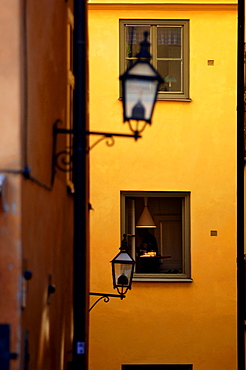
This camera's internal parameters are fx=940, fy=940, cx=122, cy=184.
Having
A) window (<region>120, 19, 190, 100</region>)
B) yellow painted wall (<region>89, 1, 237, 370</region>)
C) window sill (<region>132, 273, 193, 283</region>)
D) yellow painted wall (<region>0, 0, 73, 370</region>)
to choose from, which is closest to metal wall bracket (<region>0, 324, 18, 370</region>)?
yellow painted wall (<region>0, 0, 73, 370</region>)

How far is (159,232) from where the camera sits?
17906 millimetres

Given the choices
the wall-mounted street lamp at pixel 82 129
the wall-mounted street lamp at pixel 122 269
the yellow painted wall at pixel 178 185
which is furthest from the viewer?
the yellow painted wall at pixel 178 185

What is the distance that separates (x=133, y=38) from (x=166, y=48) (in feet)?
2.14

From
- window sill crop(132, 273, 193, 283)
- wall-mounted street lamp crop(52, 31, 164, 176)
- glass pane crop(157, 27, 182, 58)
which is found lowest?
window sill crop(132, 273, 193, 283)

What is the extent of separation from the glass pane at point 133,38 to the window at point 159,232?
105 inches

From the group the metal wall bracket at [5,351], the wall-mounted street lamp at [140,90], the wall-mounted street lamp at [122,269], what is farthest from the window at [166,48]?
the metal wall bracket at [5,351]

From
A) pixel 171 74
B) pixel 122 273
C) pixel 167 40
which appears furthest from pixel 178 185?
pixel 122 273

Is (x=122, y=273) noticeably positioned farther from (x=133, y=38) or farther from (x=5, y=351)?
(x=5, y=351)

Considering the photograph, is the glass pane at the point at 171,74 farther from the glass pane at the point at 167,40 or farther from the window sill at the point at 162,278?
the window sill at the point at 162,278

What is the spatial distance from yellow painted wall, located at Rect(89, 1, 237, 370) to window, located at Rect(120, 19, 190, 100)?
0.43 feet

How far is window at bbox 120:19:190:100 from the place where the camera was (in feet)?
57.9

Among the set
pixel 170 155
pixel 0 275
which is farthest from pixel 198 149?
pixel 0 275

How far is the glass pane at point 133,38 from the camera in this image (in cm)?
1767

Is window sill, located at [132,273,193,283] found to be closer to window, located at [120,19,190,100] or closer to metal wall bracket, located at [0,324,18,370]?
window, located at [120,19,190,100]
